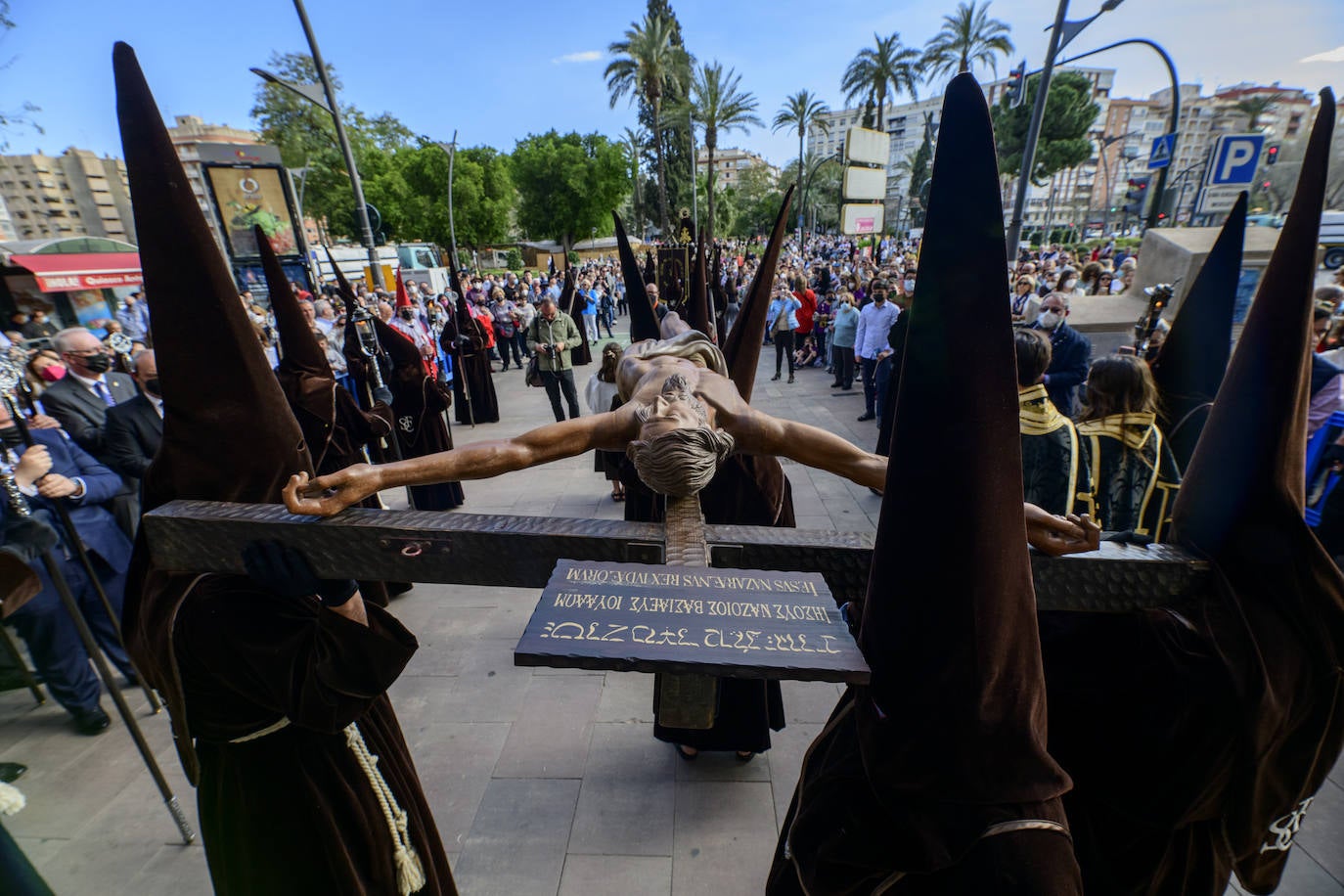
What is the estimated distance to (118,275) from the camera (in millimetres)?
21844

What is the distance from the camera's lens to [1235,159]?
8.15 m

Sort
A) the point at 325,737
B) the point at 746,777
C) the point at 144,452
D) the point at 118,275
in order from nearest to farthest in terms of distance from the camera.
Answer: the point at 325,737 → the point at 746,777 → the point at 144,452 → the point at 118,275

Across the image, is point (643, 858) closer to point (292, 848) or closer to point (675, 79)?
point (292, 848)

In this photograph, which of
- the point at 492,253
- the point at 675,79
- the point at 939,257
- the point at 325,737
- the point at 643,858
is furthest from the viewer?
the point at 492,253

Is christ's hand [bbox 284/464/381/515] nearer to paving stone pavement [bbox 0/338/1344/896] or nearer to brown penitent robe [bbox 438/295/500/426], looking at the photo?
paving stone pavement [bbox 0/338/1344/896]

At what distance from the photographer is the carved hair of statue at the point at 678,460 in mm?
1805

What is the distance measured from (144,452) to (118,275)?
84.3 feet

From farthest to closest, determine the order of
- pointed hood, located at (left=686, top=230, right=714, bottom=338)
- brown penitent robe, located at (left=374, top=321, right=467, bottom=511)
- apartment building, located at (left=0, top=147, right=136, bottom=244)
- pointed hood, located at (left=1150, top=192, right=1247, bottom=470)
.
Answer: apartment building, located at (left=0, top=147, right=136, bottom=244)
brown penitent robe, located at (left=374, top=321, right=467, bottom=511)
pointed hood, located at (left=686, top=230, right=714, bottom=338)
pointed hood, located at (left=1150, top=192, right=1247, bottom=470)

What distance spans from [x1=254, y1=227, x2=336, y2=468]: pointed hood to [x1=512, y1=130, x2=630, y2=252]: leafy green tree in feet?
139

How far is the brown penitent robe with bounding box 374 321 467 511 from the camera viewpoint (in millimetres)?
6152

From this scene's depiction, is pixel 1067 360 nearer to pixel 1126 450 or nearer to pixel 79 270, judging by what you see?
pixel 1126 450

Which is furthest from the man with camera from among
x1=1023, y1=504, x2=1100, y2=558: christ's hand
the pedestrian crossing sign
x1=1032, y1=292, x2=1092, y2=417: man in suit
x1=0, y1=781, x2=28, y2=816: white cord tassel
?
the pedestrian crossing sign

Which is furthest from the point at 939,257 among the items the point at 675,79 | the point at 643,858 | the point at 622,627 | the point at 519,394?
the point at 675,79

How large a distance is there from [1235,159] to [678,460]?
36.3 ft
